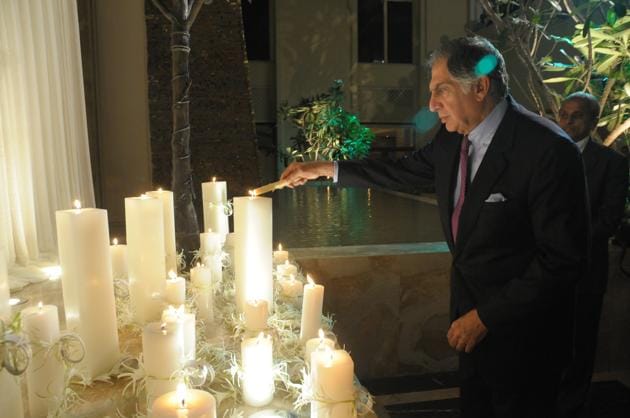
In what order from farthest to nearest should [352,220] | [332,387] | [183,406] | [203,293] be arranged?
[352,220]
[203,293]
[332,387]
[183,406]

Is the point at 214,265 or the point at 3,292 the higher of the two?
the point at 3,292

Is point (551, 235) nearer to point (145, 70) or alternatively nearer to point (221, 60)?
point (145, 70)

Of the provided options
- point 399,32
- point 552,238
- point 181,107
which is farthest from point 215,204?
point 399,32

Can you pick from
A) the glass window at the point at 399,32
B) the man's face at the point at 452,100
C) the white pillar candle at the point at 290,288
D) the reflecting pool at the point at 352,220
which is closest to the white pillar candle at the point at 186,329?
the white pillar candle at the point at 290,288

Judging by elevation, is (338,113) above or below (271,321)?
above

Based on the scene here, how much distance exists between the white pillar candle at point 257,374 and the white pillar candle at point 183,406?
0.24 metres

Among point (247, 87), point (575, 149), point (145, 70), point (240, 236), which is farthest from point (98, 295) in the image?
point (247, 87)

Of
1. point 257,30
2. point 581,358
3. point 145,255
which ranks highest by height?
point 257,30

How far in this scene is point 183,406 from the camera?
786 mm

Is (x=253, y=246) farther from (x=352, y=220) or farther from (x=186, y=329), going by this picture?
(x=352, y=220)

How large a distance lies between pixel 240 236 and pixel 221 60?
346 cm

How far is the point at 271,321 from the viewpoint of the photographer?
1508 mm

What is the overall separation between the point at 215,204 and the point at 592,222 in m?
1.58

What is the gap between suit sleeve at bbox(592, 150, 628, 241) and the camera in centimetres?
220
